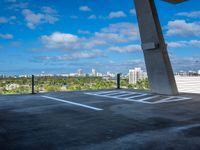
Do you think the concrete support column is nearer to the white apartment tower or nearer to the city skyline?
the white apartment tower

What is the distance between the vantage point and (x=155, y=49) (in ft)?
30.0

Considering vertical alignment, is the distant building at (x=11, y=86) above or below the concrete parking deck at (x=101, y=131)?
above

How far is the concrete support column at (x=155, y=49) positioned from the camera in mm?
8969

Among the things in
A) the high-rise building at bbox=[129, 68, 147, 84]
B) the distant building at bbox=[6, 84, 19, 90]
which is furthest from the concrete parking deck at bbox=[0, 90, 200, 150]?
the high-rise building at bbox=[129, 68, 147, 84]

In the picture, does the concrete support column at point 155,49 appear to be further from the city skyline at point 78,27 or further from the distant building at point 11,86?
the city skyline at point 78,27

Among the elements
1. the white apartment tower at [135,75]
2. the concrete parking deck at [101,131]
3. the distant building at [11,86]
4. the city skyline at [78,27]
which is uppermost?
the city skyline at [78,27]

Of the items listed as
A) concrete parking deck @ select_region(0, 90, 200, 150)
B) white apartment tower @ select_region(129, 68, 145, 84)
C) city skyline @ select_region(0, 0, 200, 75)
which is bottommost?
concrete parking deck @ select_region(0, 90, 200, 150)

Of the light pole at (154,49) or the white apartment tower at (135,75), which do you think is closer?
the light pole at (154,49)

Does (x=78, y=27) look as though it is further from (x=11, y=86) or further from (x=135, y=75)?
(x=11, y=86)

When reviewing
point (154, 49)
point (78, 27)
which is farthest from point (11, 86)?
point (78, 27)

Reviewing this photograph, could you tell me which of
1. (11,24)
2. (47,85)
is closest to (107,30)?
(11,24)

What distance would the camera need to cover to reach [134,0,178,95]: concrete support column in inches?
353

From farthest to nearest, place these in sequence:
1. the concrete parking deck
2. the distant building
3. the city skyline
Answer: the city skyline < the distant building < the concrete parking deck

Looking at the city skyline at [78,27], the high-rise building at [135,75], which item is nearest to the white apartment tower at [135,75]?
the high-rise building at [135,75]
